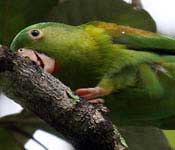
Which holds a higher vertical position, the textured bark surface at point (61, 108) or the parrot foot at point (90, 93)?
the textured bark surface at point (61, 108)

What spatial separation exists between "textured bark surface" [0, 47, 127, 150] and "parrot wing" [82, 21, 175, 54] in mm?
894

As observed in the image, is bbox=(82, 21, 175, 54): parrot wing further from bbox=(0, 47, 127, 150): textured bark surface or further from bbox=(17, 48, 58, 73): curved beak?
bbox=(0, 47, 127, 150): textured bark surface

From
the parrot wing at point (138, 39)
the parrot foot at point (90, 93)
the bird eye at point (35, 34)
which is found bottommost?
the parrot foot at point (90, 93)

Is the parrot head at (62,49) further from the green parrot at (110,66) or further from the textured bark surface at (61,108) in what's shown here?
the textured bark surface at (61,108)

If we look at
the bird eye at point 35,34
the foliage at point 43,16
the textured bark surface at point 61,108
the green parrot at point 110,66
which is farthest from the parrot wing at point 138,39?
the textured bark surface at point 61,108

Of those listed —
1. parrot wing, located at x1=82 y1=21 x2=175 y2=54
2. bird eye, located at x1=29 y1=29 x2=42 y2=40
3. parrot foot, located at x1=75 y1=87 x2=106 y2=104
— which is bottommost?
parrot foot, located at x1=75 y1=87 x2=106 y2=104

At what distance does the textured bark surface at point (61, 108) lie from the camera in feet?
5.50

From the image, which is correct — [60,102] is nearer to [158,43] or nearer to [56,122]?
[56,122]

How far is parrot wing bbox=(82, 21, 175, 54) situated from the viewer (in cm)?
262

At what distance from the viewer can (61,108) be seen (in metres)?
1.71

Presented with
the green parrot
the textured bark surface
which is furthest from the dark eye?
the textured bark surface

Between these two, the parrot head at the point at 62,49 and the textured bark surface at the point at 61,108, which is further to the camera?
the parrot head at the point at 62,49

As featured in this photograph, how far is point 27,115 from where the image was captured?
260cm

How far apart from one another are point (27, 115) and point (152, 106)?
1.81 ft
